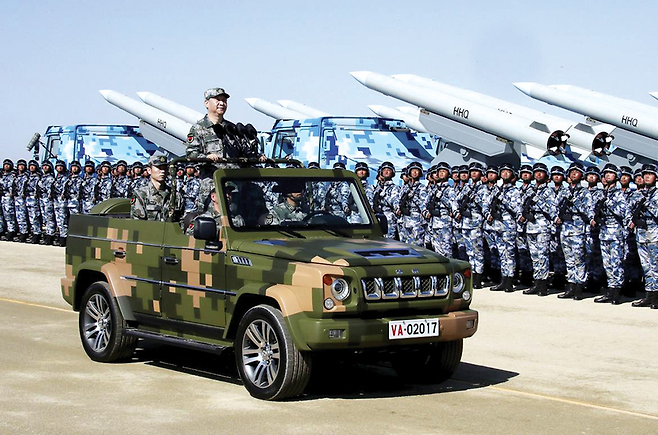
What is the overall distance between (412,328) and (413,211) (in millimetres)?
10771

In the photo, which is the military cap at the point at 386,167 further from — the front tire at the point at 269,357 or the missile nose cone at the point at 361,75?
the front tire at the point at 269,357

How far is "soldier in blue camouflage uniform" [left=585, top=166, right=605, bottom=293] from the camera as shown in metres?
15.4

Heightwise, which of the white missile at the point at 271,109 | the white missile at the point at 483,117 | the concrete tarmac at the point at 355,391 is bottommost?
the concrete tarmac at the point at 355,391

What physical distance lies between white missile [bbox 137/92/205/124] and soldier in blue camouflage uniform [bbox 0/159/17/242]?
18.7 feet

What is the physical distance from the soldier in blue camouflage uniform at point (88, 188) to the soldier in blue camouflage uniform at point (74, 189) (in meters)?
0.07

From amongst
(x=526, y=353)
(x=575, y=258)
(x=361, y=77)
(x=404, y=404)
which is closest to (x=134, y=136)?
(x=361, y=77)

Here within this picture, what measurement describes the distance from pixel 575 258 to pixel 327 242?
783cm

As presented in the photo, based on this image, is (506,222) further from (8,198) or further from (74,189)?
(8,198)

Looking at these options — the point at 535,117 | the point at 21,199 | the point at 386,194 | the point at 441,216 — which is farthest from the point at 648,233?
the point at 21,199

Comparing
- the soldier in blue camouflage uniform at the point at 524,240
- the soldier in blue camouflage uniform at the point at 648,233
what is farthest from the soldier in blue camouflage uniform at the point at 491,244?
the soldier in blue camouflage uniform at the point at 648,233

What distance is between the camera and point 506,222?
54.8ft

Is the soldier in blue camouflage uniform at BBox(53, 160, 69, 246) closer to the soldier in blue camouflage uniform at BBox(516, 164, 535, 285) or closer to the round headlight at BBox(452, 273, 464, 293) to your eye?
the soldier in blue camouflage uniform at BBox(516, 164, 535, 285)

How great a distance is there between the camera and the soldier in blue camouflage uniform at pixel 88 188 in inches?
983

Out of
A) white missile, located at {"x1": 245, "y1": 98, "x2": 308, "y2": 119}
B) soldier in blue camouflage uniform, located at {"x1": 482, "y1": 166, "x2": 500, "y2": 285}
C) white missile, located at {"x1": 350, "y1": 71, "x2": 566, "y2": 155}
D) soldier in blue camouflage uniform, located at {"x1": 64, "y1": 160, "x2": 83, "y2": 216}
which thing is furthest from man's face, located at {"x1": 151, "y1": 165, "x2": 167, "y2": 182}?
white missile, located at {"x1": 245, "y1": 98, "x2": 308, "y2": 119}
